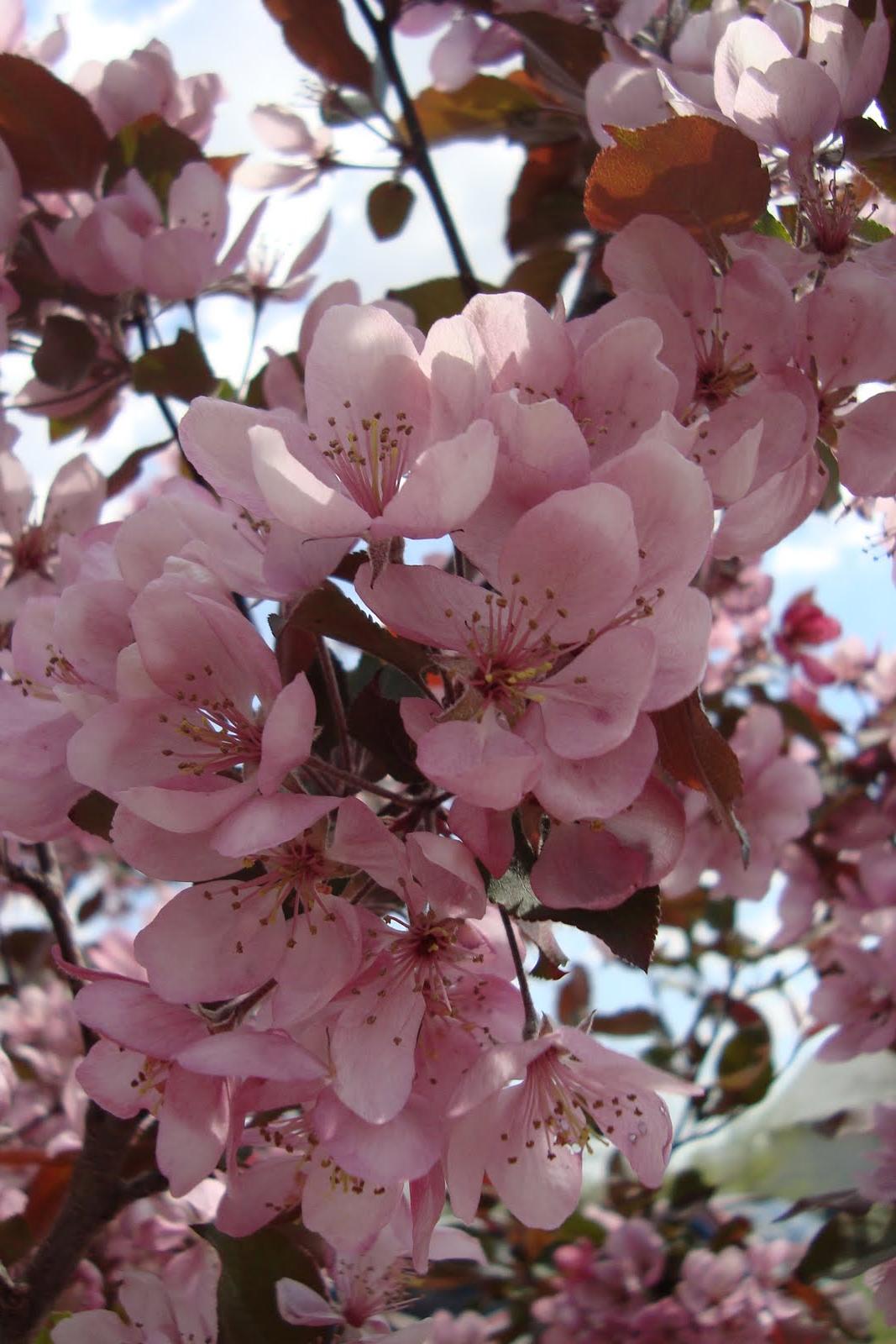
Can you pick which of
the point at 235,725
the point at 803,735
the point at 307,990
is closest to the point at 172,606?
the point at 235,725

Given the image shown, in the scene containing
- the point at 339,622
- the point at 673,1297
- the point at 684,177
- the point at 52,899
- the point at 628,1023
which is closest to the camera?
the point at 339,622

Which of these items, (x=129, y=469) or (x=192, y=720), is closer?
(x=192, y=720)

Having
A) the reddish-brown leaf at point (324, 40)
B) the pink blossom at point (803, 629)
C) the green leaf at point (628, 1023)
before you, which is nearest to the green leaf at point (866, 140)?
the reddish-brown leaf at point (324, 40)

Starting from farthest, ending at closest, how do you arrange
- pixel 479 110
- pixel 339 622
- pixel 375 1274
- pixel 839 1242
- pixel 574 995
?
pixel 574 995 < pixel 839 1242 < pixel 479 110 < pixel 375 1274 < pixel 339 622

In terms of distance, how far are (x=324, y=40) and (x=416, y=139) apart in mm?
198

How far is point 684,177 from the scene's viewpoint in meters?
0.73

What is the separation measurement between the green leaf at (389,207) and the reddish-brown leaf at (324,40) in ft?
0.48

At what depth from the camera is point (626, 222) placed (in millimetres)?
762

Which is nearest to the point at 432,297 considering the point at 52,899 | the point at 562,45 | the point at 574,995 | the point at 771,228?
the point at 562,45

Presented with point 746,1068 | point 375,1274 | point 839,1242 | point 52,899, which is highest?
point 52,899

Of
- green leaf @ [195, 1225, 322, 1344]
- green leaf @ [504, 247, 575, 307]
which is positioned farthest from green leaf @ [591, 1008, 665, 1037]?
green leaf @ [195, 1225, 322, 1344]

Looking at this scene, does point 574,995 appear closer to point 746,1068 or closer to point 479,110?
point 746,1068

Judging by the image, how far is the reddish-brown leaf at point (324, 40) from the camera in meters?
1.45

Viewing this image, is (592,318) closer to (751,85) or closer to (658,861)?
(751,85)
